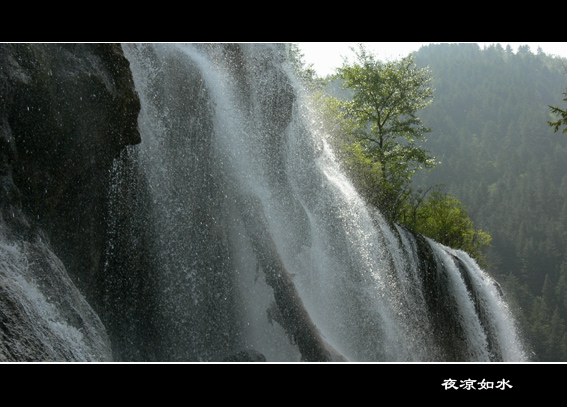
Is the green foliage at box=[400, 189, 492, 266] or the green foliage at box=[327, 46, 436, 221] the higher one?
the green foliage at box=[327, 46, 436, 221]

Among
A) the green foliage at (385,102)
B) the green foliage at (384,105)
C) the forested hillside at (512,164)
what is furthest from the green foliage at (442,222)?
the forested hillside at (512,164)

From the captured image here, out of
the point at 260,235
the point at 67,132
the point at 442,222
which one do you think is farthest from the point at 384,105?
the point at 67,132

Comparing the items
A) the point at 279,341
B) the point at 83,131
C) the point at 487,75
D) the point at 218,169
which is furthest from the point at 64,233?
the point at 487,75

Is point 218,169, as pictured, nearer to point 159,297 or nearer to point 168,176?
point 168,176

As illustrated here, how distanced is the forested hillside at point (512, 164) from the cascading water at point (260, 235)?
102 ft

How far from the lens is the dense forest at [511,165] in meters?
57.1

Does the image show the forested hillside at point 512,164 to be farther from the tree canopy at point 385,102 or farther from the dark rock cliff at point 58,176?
the dark rock cliff at point 58,176

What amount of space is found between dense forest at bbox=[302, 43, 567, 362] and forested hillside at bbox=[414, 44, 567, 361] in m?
0.18

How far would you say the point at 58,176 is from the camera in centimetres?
632

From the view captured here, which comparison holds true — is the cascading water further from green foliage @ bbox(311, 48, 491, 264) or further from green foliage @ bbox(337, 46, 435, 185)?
green foliage @ bbox(337, 46, 435, 185)

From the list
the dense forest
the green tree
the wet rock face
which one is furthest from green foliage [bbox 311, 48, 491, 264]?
the wet rock face

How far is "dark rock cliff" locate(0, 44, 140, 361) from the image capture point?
16.3 ft

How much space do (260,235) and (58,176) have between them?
385cm

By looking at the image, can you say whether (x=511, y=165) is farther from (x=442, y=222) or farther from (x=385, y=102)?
(x=385, y=102)
